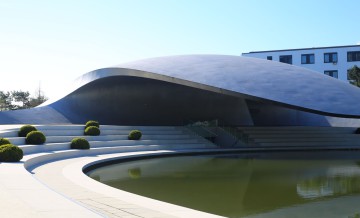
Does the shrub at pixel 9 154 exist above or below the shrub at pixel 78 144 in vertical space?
above

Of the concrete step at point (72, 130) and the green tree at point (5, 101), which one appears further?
the green tree at point (5, 101)

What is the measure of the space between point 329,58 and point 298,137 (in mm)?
29166

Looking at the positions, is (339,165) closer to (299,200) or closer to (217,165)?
(217,165)

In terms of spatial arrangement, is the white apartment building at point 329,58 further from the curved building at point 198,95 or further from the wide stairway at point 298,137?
the wide stairway at point 298,137

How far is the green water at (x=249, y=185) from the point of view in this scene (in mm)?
7902

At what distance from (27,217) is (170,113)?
2634 centimetres

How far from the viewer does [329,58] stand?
171ft

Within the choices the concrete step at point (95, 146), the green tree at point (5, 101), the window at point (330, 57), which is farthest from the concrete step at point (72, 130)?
the green tree at point (5, 101)

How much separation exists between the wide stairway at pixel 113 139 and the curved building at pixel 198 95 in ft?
10.2

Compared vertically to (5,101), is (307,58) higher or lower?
higher

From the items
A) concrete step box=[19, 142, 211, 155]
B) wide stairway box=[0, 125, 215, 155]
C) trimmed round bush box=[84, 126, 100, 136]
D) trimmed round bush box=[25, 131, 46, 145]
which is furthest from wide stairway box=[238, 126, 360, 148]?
trimmed round bush box=[25, 131, 46, 145]

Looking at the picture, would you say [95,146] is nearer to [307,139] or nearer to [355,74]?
[307,139]

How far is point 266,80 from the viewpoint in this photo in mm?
20938

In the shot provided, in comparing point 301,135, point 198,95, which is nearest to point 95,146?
point 198,95
